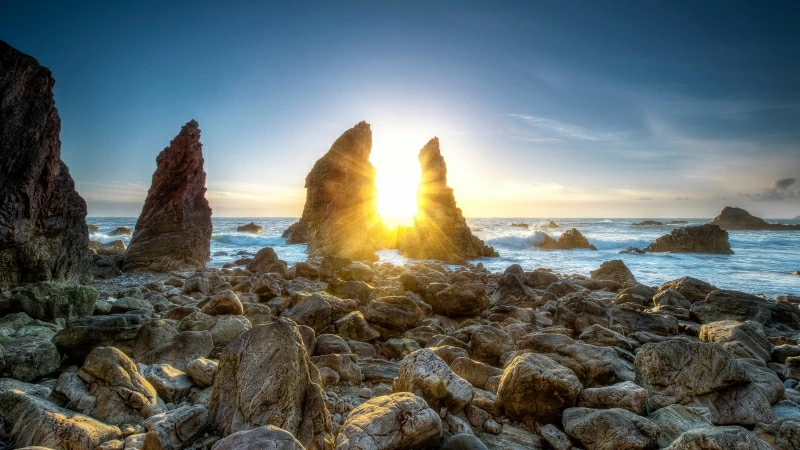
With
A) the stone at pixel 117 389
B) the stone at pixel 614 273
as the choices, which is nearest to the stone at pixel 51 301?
the stone at pixel 117 389

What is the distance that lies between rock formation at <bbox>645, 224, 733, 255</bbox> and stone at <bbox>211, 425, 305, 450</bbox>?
42.2 metres

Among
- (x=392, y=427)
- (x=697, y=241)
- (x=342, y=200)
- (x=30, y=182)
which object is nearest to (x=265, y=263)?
(x=30, y=182)

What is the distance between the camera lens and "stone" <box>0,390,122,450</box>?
3.06 metres

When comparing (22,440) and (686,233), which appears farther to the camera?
(686,233)

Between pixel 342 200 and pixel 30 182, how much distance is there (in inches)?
932

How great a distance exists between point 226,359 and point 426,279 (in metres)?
9.76

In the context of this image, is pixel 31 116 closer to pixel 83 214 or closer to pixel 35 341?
pixel 83 214

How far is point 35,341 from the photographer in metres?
4.98

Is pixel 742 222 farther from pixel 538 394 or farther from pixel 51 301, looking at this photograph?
pixel 51 301

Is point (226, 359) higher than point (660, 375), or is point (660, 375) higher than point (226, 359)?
point (226, 359)

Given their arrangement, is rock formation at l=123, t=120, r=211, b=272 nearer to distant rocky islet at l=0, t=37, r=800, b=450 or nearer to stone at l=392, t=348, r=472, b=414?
distant rocky islet at l=0, t=37, r=800, b=450

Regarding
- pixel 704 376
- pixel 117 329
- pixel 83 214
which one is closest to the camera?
pixel 704 376

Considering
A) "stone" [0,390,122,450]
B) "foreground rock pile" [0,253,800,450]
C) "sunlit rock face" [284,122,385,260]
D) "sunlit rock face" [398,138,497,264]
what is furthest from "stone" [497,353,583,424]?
"sunlit rock face" [284,122,385,260]

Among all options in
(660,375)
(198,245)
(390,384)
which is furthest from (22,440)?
(198,245)
